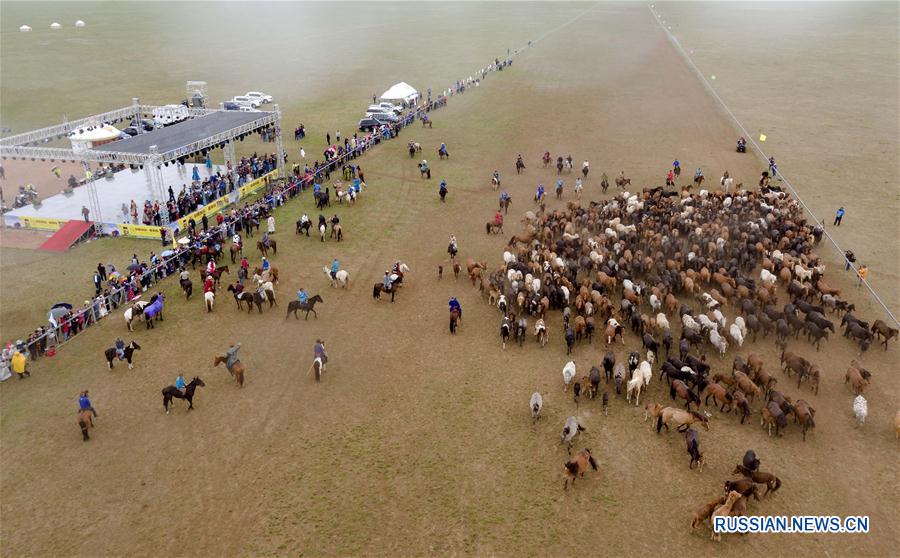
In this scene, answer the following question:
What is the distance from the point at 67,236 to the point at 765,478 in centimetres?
3531

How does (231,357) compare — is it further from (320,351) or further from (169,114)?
(169,114)

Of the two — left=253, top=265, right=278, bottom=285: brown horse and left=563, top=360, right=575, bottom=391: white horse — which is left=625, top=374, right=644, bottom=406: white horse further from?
left=253, top=265, right=278, bottom=285: brown horse

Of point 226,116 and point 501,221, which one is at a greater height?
point 226,116

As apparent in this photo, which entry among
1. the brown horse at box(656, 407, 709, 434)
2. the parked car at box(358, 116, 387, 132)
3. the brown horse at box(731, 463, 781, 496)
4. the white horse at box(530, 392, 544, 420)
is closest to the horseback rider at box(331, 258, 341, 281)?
the white horse at box(530, 392, 544, 420)

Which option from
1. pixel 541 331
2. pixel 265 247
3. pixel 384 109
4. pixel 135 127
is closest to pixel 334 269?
pixel 265 247

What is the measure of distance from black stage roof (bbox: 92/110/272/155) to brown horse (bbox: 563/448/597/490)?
96.5 feet

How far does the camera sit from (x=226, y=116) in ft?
152

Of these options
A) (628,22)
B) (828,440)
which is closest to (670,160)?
(828,440)

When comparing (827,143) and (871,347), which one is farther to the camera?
(827,143)

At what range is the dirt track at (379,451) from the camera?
16.1 meters

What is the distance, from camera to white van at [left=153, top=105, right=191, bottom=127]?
165 feet

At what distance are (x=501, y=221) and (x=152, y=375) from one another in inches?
797

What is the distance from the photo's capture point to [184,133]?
1620 inches

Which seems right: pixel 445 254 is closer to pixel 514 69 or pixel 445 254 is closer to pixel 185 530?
pixel 185 530
